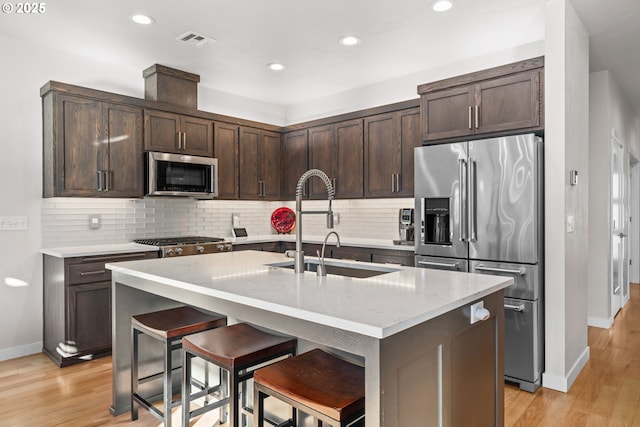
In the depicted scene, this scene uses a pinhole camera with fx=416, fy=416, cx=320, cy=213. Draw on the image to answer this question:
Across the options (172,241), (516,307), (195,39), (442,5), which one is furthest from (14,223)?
(516,307)

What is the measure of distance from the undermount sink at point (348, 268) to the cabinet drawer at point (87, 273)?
1946 mm

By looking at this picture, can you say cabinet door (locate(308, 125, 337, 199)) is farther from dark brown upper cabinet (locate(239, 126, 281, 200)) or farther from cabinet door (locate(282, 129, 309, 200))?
dark brown upper cabinet (locate(239, 126, 281, 200))

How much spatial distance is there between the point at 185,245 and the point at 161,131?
1.21 meters

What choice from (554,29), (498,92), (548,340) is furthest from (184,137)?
(548,340)

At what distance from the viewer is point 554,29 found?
9.53 feet

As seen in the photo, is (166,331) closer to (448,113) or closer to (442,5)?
(448,113)

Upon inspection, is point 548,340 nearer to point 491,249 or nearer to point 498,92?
point 491,249

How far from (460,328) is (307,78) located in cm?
382

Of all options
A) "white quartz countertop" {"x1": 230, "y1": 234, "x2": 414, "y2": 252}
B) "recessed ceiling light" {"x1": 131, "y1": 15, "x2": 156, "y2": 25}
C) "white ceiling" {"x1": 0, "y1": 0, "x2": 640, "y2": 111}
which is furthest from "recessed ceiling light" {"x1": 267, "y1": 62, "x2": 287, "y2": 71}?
"white quartz countertop" {"x1": 230, "y1": 234, "x2": 414, "y2": 252}

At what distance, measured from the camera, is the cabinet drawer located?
3.40 metres

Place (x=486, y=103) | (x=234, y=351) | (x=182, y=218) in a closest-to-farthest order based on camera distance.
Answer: (x=234, y=351) → (x=486, y=103) → (x=182, y=218)

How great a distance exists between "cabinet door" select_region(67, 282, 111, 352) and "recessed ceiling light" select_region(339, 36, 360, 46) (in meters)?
2.95

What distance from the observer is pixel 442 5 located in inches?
119

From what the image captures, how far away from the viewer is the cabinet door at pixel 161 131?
415cm
